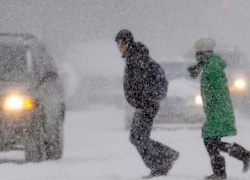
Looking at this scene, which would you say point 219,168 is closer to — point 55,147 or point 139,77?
point 139,77

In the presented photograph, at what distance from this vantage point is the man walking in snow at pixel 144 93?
8859mm

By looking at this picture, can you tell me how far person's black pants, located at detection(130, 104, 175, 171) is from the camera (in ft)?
29.5

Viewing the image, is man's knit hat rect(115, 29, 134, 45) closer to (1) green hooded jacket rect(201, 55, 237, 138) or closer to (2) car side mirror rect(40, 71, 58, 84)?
(1) green hooded jacket rect(201, 55, 237, 138)

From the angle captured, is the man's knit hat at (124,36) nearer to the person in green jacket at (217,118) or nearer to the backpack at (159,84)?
the backpack at (159,84)

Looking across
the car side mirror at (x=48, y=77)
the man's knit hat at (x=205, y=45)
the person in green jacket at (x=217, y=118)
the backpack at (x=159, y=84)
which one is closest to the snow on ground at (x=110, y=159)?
the person in green jacket at (x=217, y=118)

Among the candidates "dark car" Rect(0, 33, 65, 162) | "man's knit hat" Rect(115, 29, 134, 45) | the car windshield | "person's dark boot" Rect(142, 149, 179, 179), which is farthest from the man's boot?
the car windshield

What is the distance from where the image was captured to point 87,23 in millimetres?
52344

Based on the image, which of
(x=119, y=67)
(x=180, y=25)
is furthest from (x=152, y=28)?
(x=119, y=67)

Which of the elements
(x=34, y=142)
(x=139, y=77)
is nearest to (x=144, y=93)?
(x=139, y=77)

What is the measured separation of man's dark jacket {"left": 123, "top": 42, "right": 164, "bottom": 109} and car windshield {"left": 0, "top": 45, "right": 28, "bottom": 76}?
2.70 m

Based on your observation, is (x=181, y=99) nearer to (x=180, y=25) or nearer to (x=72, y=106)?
(x=72, y=106)

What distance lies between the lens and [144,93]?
8.90m

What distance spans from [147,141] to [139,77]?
65cm

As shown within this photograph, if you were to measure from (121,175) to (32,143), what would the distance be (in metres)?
1.76
